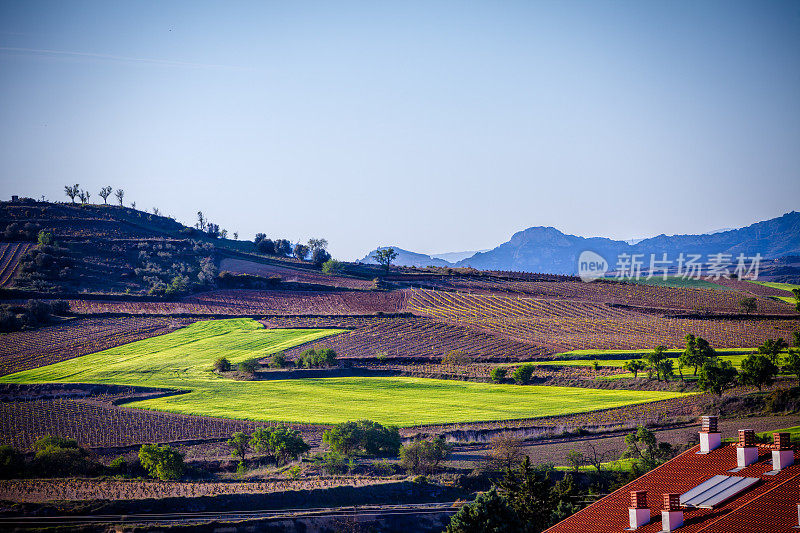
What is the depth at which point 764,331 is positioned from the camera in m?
79.4

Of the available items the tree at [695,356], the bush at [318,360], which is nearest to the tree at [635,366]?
the tree at [695,356]

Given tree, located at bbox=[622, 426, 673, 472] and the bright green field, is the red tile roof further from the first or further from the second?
the bright green field

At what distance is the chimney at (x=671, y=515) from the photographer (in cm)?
1813

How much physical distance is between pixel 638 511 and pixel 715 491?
7.55 feet

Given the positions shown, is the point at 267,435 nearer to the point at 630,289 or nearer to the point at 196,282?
the point at 196,282

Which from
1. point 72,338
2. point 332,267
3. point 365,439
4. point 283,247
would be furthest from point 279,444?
point 283,247

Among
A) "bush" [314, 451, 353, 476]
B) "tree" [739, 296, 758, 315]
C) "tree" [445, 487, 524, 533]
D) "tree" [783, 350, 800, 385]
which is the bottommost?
"bush" [314, 451, 353, 476]

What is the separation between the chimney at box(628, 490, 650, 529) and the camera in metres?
19.2

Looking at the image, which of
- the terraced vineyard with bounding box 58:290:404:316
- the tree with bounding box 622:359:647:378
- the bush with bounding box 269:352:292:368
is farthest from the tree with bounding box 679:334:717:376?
the terraced vineyard with bounding box 58:290:404:316

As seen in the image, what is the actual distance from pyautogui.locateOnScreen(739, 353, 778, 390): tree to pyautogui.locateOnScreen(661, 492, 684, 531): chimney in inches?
1688

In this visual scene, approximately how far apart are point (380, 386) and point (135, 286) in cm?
5249

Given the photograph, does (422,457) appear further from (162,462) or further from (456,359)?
(456,359)

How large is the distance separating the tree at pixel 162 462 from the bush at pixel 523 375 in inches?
1332

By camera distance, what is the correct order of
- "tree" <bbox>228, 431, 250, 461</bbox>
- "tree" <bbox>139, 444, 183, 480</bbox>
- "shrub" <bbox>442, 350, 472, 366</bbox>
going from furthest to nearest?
"shrub" <bbox>442, 350, 472, 366</bbox> < "tree" <bbox>228, 431, 250, 461</bbox> < "tree" <bbox>139, 444, 183, 480</bbox>
